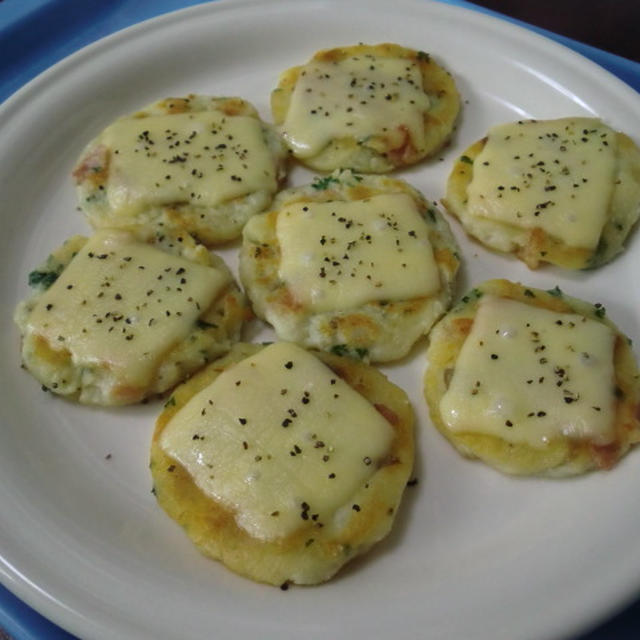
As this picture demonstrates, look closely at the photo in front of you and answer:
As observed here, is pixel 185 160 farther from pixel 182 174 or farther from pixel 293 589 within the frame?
pixel 293 589

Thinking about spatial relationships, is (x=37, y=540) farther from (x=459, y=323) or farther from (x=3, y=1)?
(x=3, y=1)

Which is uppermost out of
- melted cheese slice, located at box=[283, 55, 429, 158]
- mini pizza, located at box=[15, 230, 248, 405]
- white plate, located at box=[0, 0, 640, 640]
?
melted cheese slice, located at box=[283, 55, 429, 158]

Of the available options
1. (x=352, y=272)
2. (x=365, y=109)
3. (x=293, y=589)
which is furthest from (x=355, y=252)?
(x=293, y=589)

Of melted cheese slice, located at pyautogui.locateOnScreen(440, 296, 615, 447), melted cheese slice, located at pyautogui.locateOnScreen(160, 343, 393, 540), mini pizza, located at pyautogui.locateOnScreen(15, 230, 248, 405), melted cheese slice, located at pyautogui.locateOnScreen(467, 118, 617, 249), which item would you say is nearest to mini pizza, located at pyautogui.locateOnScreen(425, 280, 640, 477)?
melted cheese slice, located at pyautogui.locateOnScreen(440, 296, 615, 447)

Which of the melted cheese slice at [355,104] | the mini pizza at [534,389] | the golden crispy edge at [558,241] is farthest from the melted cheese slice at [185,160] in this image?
the mini pizza at [534,389]

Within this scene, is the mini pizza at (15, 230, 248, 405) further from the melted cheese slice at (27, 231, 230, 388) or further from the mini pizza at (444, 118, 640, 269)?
the mini pizza at (444, 118, 640, 269)
